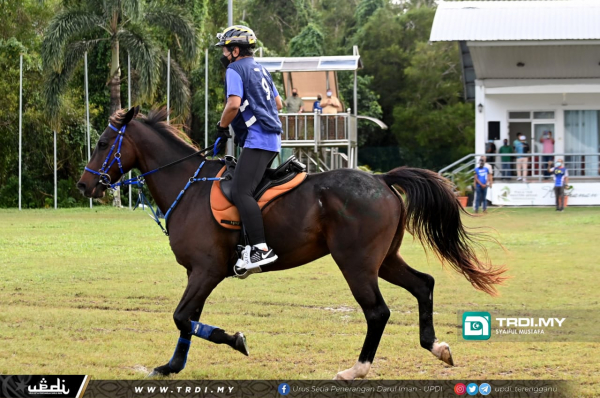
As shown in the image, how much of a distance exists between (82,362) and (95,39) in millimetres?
27477

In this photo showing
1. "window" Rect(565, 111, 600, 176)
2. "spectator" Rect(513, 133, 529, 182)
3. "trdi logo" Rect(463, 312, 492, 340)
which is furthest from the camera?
"window" Rect(565, 111, 600, 176)

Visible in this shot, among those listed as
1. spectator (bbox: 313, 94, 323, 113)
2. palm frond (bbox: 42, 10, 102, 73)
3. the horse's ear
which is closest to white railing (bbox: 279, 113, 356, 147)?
spectator (bbox: 313, 94, 323, 113)

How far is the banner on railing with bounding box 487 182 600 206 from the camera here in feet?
106

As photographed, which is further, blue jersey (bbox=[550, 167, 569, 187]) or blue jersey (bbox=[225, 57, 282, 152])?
blue jersey (bbox=[550, 167, 569, 187])

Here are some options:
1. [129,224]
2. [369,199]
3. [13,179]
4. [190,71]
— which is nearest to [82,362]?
[369,199]

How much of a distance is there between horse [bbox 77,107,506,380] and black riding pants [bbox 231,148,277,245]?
196mm

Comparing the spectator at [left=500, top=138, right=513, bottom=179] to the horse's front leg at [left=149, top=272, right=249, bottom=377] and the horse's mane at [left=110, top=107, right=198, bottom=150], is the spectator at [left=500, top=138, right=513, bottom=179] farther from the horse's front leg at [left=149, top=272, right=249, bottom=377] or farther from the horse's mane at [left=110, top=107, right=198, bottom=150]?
the horse's front leg at [left=149, top=272, right=249, bottom=377]

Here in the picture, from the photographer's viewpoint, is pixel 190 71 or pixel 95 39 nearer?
pixel 95 39

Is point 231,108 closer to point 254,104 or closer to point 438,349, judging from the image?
point 254,104

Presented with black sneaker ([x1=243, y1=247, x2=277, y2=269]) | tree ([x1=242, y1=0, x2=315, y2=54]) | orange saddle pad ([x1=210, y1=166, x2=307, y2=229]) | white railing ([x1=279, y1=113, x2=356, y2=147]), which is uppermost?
tree ([x1=242, y1=0, x2=315, y2=54])

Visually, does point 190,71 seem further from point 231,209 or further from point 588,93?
point 231,209

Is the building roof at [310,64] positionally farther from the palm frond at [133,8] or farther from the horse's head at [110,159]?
the horse's head at [110,159]

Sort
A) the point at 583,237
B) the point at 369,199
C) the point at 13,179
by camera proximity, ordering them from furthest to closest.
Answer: the point at 13,179 < the point at 583,237 < the point at 369,199

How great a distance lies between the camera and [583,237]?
2005cm
